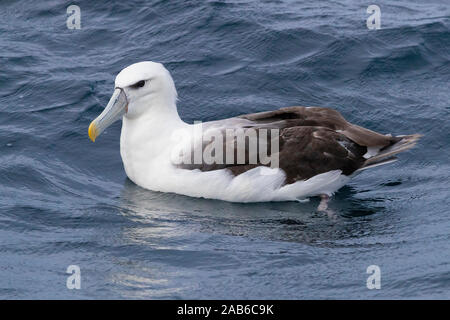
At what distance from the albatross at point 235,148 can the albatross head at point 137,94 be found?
12 millimetres

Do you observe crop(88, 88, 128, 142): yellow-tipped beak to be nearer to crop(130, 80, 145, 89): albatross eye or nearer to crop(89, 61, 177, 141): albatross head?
crop(89, 61, 177, 141): albatross head

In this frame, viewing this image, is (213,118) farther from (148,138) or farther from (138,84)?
(138,84)

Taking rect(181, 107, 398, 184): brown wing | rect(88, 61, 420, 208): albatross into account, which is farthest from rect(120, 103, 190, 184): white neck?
rect(181, 107, 398, 184): brown wing

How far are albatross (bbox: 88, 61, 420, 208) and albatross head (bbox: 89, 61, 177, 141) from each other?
0.01 metres

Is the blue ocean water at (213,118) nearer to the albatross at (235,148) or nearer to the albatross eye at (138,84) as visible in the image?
the albatross at (235,148)

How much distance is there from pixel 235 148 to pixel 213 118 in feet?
9.36

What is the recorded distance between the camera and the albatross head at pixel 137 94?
10867mm

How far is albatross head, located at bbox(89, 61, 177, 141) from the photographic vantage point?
10.9m

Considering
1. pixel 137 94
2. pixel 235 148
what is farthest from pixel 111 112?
pixel 235 148

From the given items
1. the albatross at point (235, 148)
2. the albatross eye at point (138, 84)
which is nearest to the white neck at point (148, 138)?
the albatross at point (235, 148)

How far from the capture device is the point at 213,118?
13.4m

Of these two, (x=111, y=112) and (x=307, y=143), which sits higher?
(x=111, y=112)
